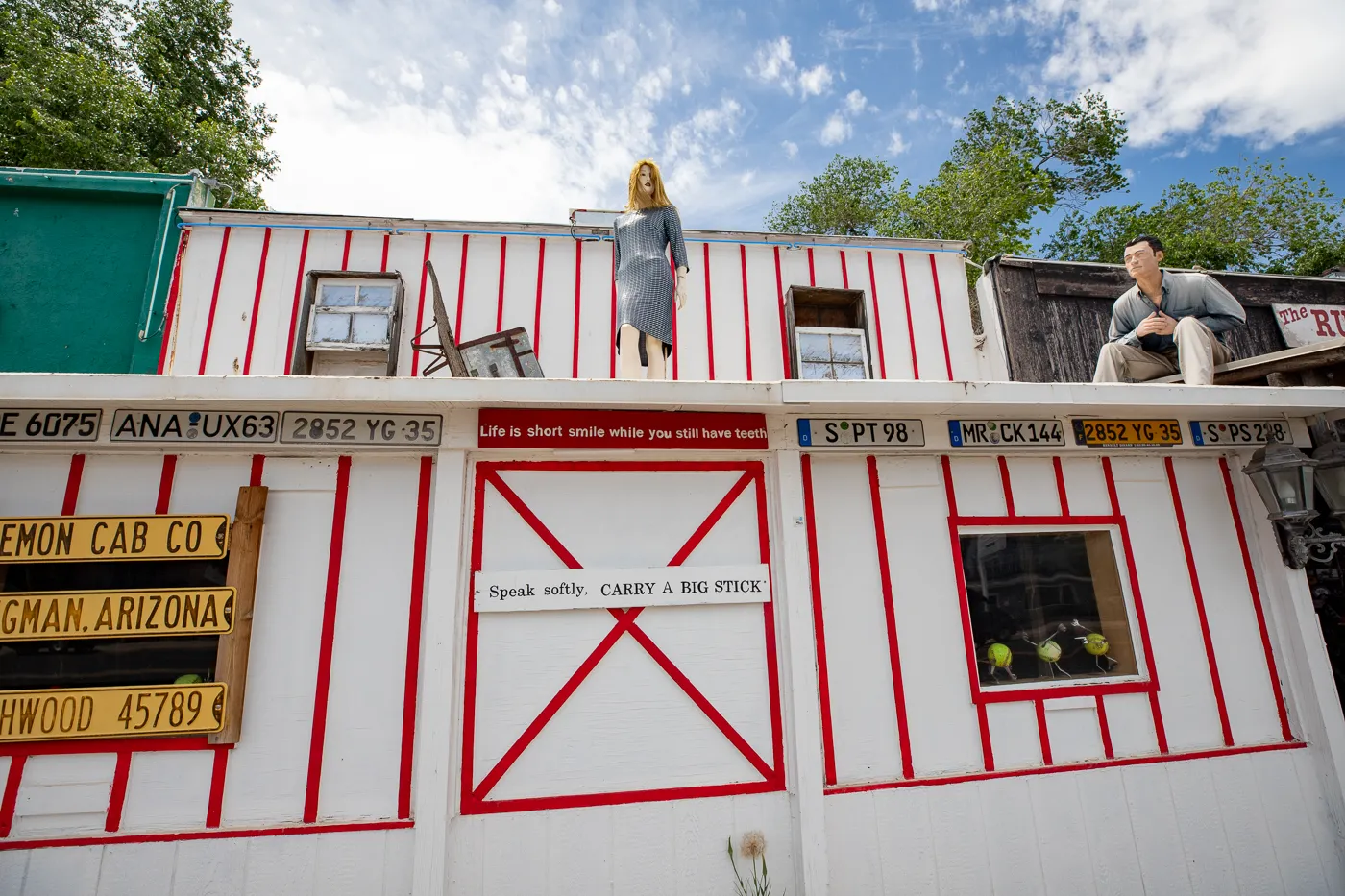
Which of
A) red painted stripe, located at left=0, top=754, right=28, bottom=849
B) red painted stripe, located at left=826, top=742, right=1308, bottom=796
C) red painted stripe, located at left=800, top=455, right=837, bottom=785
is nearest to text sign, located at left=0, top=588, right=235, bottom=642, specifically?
red painted stripe, located at left=0, top=754, right=28, bottom=849

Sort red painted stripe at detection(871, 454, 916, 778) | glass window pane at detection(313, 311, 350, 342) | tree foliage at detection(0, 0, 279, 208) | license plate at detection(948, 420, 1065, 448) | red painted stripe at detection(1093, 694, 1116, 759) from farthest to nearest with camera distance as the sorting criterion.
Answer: tree foliage at detection(0, 0, 279, 208) → glass window pane at detection(313, 311, 350, 342) → license plate at detection(948, 420, 1065, 448) → red painted stripe at detection(1093, 694, 1116, 759) → red painted stripe at detection(871, 454, 916, 778)

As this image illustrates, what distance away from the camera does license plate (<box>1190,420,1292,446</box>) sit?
4363mm

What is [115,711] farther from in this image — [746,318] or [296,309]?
[746,318]

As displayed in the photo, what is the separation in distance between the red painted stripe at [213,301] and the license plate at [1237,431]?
25.9 feet

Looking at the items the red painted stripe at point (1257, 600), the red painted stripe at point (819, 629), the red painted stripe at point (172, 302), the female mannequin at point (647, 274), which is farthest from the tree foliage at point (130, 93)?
the red painted stripe at point (1257, 600)

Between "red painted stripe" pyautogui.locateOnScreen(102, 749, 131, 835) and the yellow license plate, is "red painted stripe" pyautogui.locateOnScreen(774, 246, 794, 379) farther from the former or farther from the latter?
"red painted stripe" pyautogui.locateOnScreen(102, 749, 131, 835)

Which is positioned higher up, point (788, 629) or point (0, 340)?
point (0, 340)

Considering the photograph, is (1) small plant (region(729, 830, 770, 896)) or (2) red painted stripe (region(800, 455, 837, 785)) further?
(2) red painted stripe (region(800, 455, 837, 785))

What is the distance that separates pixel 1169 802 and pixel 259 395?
5.76 metres

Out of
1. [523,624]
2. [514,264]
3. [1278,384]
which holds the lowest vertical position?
[523,624]

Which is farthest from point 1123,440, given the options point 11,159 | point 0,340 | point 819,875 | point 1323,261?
point 1323,261

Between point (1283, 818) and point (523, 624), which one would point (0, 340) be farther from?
point (1283, 818)

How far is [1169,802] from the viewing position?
3.79m

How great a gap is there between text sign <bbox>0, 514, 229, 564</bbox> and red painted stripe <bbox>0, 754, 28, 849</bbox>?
3.23 ft
